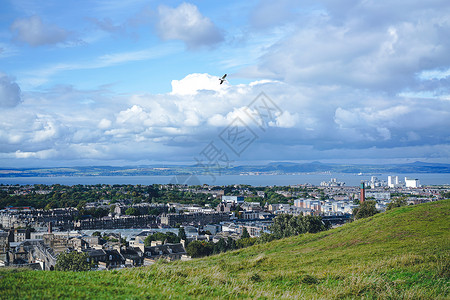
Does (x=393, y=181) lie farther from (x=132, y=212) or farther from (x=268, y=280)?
(x=268, y=280)

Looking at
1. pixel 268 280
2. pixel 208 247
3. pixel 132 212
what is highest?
pixel 268 280

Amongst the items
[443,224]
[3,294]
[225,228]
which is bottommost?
[225,228]

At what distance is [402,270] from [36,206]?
90635 millimetres

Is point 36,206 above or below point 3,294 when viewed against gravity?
below

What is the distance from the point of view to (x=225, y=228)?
6194 cm

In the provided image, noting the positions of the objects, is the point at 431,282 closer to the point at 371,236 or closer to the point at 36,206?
the point at 371,236

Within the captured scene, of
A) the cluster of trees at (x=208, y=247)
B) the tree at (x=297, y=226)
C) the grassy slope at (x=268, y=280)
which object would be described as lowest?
the cluster of trees at (x=208, y=247)

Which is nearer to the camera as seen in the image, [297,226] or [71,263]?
[71,263]

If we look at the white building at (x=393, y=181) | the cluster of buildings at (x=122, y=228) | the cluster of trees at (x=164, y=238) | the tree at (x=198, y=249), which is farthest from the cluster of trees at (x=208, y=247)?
the white building at (x=393, y=181)

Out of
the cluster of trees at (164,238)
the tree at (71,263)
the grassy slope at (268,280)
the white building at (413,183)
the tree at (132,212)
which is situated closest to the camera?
the grassy slope at (268,280)

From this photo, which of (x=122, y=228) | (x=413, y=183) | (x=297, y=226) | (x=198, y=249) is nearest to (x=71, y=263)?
(x=198, y=249)

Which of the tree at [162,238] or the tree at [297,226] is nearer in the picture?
the tree at [297,226]

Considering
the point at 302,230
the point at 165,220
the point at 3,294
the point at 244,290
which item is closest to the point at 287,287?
the point at 244,290

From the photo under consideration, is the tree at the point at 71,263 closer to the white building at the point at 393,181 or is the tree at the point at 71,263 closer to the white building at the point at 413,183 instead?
the white building at the point at 413,183
